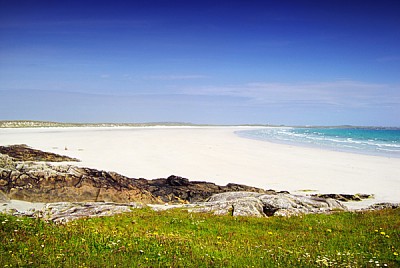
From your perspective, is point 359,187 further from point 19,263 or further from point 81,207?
point 19,263

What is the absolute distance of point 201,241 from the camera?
11.7 m

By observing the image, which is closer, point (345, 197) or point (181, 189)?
point (181, 189)

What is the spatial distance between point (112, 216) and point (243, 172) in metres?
21.6

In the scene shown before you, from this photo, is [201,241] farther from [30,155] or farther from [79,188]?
[30,155]

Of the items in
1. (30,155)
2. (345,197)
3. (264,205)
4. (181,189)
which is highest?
(30,155)

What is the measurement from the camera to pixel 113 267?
8430mm

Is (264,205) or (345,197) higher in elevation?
(264,205)

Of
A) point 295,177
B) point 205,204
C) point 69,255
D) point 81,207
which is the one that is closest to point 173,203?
point 205,204

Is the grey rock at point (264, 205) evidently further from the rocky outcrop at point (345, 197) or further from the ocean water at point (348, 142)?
the ocean water at point (348, 142)

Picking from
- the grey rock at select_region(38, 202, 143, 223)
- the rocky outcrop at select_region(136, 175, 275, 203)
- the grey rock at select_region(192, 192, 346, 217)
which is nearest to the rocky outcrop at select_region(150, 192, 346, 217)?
the grey rock at select_region(192, 192, 346, 217)

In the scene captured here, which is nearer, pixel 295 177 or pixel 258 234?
pixel 258 234

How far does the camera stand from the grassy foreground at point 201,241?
9.07m

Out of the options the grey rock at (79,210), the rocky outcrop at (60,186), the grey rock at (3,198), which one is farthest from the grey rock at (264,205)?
the grey rock at (3,198)

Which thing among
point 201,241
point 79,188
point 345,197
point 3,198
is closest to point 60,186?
point 79,188
